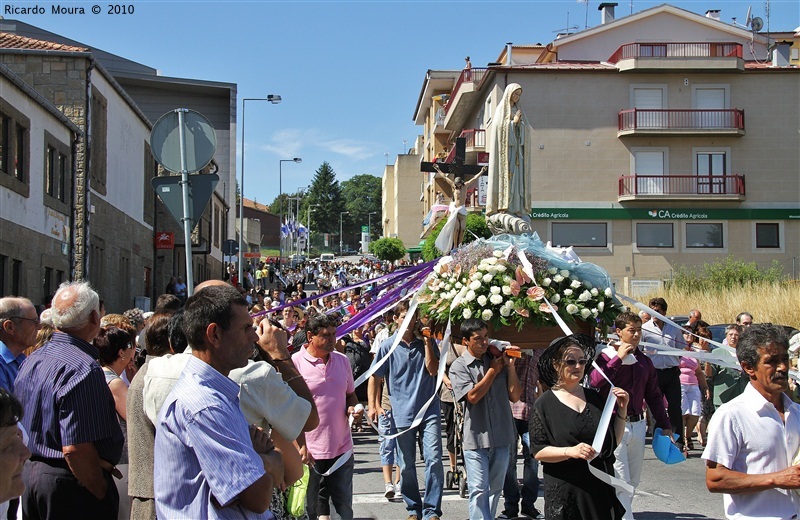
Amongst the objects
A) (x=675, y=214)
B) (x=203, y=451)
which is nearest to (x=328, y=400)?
(x=203, y=451)

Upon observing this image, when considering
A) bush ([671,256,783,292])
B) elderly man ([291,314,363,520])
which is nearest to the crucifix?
elderly man ([291,314,363,520])

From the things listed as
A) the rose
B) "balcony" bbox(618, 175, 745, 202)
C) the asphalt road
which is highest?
"balcony" bbox(618, 175, 745, 202)

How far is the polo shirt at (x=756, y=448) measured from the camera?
438cm

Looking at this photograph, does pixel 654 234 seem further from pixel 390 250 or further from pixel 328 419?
pixel 390 250

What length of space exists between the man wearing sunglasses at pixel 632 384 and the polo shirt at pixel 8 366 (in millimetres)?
4582

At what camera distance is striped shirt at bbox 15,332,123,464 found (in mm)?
4819

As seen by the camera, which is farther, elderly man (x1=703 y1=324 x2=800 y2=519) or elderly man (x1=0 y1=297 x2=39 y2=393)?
elderly man (x1=0 y1=297 x2=39 y2=393)

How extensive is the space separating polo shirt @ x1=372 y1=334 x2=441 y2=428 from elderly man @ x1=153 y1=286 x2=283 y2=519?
5.21m

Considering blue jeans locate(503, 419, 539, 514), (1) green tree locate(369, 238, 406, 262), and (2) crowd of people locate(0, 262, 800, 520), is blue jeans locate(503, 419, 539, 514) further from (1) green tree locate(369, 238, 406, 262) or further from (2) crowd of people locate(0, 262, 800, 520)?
(1) green tree locate(369, 238, 406, 262)

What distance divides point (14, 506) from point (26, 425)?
61 cm

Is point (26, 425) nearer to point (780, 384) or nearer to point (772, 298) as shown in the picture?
point (780, 384)

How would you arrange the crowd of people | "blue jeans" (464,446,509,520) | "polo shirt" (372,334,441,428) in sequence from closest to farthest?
1. the crowd of people
2. "blue jeans" (464,446,509,520)
3. "polo shirt" (372,334,441,428)

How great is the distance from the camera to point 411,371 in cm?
888

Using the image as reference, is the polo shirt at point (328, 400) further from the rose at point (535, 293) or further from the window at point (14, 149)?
the window at point (14, 149)
